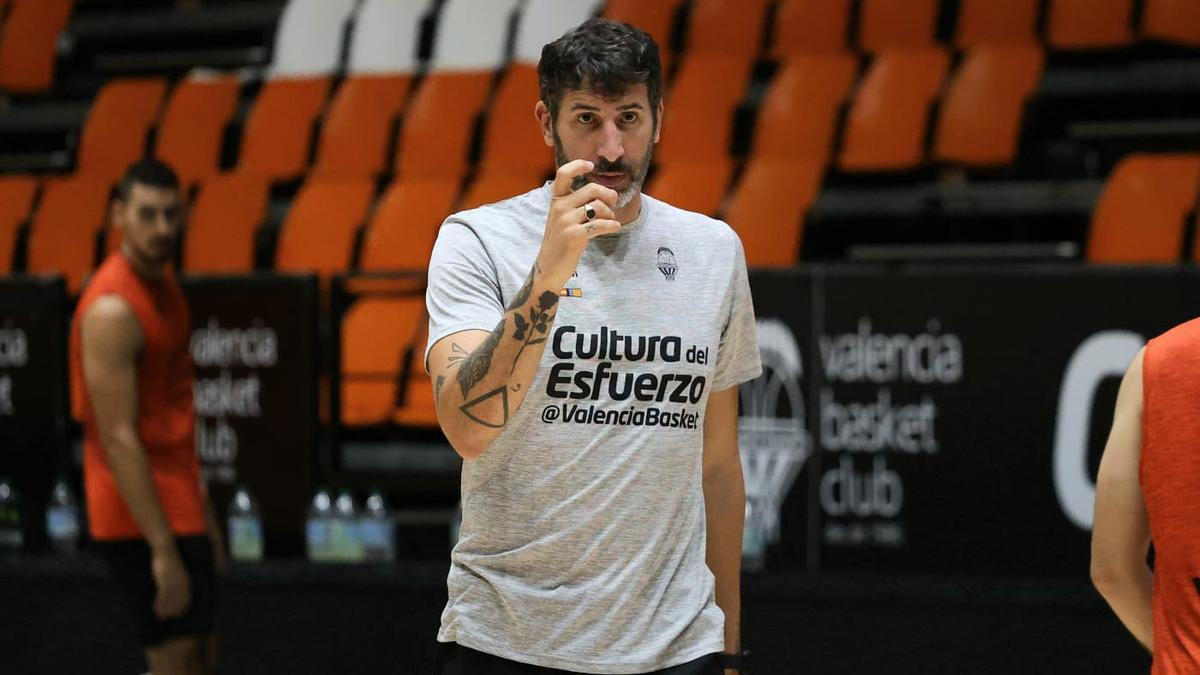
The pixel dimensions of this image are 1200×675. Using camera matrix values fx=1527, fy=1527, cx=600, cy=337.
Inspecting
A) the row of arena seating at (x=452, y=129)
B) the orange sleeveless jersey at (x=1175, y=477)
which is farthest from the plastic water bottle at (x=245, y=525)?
the orange sleeveless jersey at (x=1175, y=477)

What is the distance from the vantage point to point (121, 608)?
5.75 m

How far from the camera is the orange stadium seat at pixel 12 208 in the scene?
9336 millimetres

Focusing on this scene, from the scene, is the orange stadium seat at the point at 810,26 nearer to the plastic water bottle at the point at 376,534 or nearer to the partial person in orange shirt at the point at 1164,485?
the plastic water bottle at the point at 376,534

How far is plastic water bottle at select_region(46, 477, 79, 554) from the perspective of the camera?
6.03m

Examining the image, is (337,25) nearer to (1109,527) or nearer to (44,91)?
(44,91)

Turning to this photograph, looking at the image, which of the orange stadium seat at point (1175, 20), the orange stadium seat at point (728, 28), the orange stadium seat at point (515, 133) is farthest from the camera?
the orange stadium seat at point (728, 28)

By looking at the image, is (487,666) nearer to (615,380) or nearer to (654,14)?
(615,380)

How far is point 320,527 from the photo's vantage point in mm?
5691

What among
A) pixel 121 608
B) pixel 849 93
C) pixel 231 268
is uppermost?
pixel 849 93

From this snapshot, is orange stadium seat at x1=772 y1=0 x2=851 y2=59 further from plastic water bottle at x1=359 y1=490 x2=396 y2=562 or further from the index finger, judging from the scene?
the index finger

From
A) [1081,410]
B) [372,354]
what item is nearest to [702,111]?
[372,354]

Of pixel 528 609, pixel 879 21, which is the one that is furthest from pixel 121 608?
pixel 879 21

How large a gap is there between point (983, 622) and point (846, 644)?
0.44m

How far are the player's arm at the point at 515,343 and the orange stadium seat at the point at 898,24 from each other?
6.94 meters
